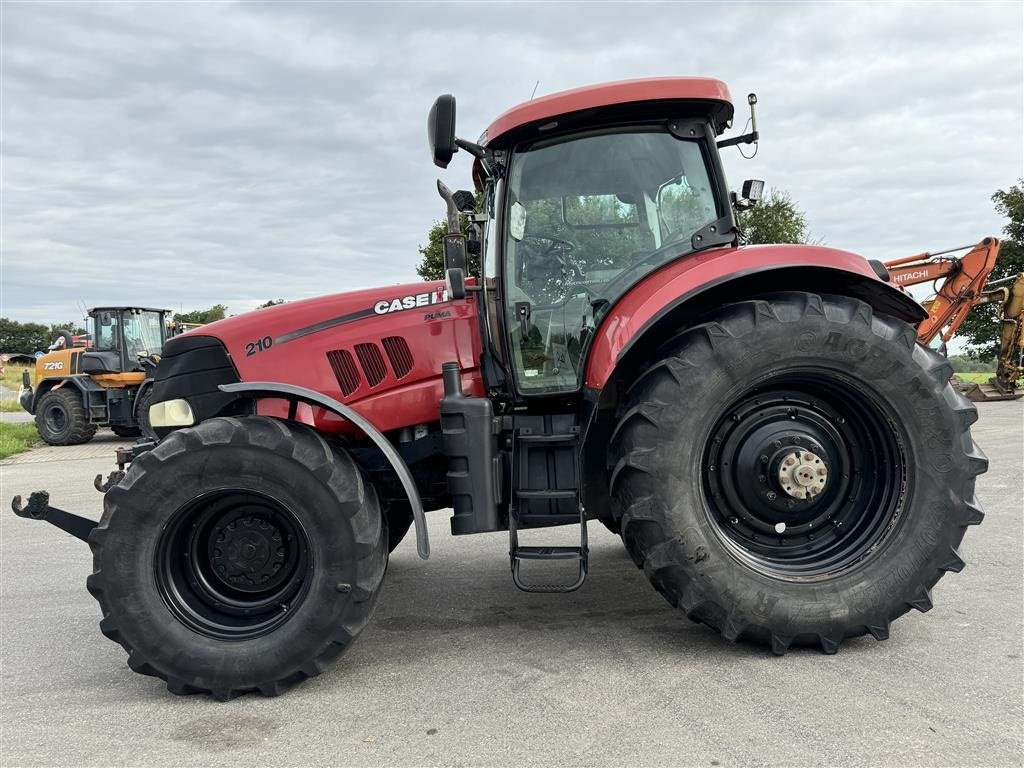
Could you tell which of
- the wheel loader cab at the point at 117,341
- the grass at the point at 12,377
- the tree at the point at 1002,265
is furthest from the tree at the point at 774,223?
the grass at the point at 12,377

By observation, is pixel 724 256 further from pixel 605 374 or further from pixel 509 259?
pixel 509 259

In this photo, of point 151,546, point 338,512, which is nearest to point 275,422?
point 338,512

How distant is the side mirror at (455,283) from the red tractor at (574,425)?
0.5 inches

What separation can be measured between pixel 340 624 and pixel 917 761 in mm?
2069

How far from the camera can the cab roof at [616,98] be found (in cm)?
328

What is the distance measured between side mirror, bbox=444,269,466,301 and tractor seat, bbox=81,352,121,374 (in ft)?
42.3

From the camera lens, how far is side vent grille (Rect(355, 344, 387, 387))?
347cm

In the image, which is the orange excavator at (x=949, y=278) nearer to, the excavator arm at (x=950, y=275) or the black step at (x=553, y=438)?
the excavator arm at (x=950, y=275)

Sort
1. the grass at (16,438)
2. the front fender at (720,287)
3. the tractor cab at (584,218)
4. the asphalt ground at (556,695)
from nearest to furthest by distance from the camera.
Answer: the asphalt ground at (556,695)
the front fender at (720,287)
the tractor cab at (584,218)
the grass at (16,438)

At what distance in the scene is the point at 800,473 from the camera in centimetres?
318

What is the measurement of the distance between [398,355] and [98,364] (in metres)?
12.9

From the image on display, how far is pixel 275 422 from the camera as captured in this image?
121 inches

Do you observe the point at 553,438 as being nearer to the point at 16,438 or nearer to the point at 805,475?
the point at 805,475

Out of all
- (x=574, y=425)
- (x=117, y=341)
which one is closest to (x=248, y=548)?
(x=574, y=425)
